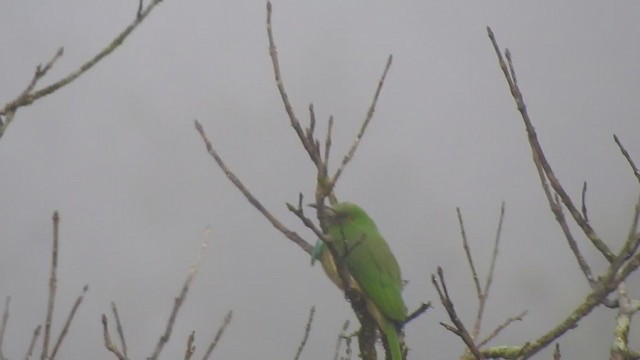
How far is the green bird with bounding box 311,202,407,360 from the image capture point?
11.7ft

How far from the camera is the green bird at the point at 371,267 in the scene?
3.58m

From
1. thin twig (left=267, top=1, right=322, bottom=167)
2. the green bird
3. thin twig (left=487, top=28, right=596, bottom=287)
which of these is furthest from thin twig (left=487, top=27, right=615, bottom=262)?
the green bird

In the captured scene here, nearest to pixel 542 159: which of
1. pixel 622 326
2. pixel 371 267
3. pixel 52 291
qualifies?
pixel 622 326

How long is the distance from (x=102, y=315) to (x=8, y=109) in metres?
0.90

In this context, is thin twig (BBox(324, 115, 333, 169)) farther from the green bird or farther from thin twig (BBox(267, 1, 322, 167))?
the green bird

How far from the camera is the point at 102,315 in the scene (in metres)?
2.68

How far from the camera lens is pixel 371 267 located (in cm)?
430

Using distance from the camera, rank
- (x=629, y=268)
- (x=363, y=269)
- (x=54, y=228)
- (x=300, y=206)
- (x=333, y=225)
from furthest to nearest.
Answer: (x=363, y=269)
(x=333, y=225)
(x=54, y=228)
(x=300, y=206)
(x=629, y=268)

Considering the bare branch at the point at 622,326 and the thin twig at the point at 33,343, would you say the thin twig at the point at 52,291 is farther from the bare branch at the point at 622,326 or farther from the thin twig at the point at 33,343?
the bare branch at the point at 622,326

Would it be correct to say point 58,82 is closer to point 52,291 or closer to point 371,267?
point 52,291

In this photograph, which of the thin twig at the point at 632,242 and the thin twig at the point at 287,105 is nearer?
the thin twig at the point at 632,242

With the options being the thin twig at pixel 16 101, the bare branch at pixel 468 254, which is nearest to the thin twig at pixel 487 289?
the bare branch at pixel 468 254

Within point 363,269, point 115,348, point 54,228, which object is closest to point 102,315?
point 115,348

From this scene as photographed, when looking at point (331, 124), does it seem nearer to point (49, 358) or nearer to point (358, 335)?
point (358, 335)
